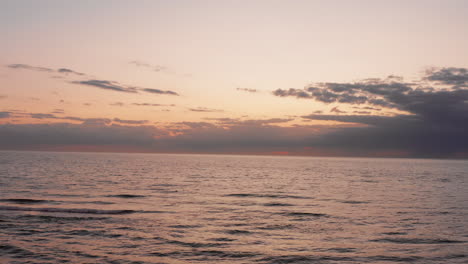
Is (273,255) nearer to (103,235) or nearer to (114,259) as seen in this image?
(114,259)

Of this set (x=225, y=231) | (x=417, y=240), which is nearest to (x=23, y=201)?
(x=225, y=231)

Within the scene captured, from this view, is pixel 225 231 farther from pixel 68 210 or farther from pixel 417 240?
pixel 68 210

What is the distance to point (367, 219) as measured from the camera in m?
30.0

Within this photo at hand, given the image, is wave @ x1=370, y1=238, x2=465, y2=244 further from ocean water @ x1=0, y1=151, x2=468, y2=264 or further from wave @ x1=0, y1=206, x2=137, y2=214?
wave @ x1=0, y1=206, x2=137, y2=214

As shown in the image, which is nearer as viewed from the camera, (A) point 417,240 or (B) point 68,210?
(A) point 417,240

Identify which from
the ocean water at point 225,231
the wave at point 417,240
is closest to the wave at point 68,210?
the ocean water at point 225,231

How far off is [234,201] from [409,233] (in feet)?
67.8

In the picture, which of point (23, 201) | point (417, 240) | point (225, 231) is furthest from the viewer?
point (23, 201)

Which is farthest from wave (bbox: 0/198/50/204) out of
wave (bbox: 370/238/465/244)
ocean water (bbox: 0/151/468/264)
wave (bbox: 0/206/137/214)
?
wave (bbox: 370/238/465/244)

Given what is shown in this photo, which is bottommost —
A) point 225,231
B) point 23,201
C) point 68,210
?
→ point 23,201

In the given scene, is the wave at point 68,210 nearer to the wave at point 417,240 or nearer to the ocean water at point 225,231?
the ocean water at point 225,231

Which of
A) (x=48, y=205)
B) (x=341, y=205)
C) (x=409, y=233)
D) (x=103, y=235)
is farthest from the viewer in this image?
(x=341, y=205)

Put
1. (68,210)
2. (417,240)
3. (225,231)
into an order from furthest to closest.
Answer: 1. (68,210)
2. (225,231)
3. (417,240)

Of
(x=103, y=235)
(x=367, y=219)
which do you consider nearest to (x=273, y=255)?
(x=103, y=235)
